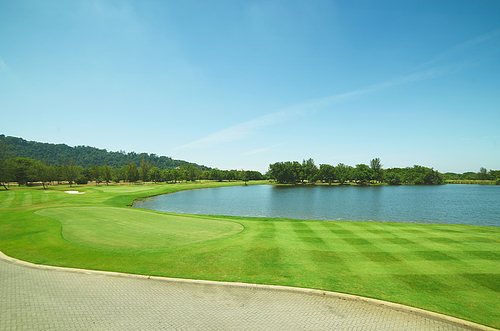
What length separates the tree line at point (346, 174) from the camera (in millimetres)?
132875

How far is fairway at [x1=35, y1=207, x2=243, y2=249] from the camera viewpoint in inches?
551

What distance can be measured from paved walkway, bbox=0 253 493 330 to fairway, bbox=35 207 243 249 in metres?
4.76

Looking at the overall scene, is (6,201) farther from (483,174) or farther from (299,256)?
(483,174)

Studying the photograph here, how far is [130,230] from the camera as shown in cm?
1698

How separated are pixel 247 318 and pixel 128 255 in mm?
8434

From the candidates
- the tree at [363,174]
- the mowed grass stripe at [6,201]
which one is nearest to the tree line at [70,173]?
the mowed grass stripe at [6,201]

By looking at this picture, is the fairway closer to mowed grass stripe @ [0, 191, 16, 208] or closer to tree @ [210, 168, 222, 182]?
mowed grass stripe @ [0, 191, 16, 208]

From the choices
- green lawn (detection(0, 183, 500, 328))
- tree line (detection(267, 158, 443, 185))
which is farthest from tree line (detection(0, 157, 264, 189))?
green lawn (detection(0, 183, 500, 328))

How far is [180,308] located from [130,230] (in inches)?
481

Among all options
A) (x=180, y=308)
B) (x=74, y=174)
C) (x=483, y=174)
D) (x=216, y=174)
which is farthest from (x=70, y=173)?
(x=483, y=174)

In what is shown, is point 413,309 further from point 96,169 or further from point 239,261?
point 96,169

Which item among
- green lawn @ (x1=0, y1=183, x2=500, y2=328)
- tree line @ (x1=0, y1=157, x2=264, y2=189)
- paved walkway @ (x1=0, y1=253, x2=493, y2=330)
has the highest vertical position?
tree line @ (x1=0, y1=157, x2=264, y2=189)

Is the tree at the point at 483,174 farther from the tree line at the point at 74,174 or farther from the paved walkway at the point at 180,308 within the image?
the paved walkway at the point at 180,308

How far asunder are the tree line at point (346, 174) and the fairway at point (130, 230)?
4502 inches
